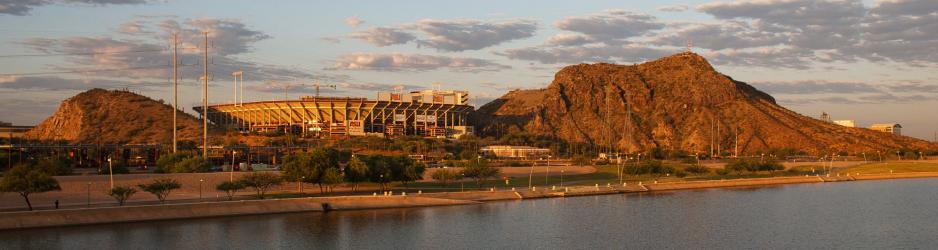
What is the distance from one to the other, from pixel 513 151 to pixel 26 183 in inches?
4633

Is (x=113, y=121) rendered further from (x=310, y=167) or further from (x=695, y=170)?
(x=695, y=170)

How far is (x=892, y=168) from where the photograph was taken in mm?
158375

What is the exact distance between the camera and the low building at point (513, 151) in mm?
171000

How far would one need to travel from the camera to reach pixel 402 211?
256 ft

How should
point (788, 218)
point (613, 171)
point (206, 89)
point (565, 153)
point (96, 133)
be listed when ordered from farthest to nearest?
point (565, 153) → point (96, 133) → point (613, 171) → point (206, 89) → point (788, 218)

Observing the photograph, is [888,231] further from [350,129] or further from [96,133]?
[96,133]

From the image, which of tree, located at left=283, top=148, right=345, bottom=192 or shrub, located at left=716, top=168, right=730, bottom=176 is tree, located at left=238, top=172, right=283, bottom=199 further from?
shrub, located at left=716, top=168, right=730, bottom=176

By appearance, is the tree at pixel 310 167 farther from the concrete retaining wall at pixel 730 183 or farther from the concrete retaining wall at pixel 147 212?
the concrete retaining wall at pixel 730 183

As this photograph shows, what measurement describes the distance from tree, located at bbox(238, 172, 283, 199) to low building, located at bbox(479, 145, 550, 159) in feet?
287

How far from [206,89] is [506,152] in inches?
3146

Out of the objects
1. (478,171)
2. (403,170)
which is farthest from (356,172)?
(478,171)

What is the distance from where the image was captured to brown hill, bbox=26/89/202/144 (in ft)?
531

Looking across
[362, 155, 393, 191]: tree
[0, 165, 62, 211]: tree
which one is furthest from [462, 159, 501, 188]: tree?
[0, 165, 62, 211]: tree

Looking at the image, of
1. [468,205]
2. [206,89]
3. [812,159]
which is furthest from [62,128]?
[812,159]
